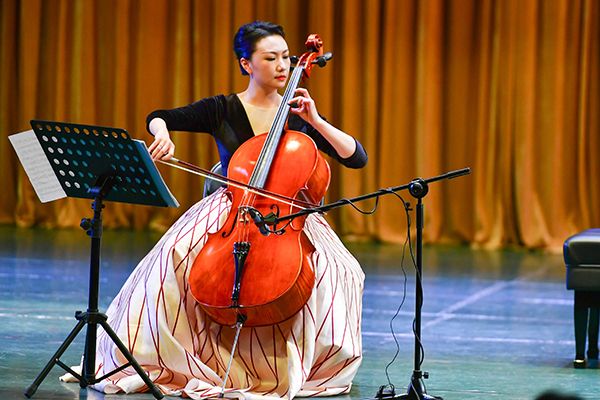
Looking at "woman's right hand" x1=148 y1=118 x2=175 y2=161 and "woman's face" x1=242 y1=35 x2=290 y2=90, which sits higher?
"woman's face" x1=242 y1=35 x2=290 y2=90

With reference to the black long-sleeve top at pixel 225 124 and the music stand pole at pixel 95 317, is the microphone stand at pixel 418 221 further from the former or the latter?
the black long-sleeve top at pixel 225 124

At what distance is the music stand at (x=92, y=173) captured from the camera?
6.13 feet

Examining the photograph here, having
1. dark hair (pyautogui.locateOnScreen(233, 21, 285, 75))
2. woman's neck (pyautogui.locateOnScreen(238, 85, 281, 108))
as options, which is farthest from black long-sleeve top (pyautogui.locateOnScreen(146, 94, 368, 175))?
dark hair (pyautogui.locateOnScreen(233, 21, 285, 75))

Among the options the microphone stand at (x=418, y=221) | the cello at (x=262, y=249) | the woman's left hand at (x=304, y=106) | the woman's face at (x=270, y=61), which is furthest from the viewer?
the woman's face at (x=270, y=61)

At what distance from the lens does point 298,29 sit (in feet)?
19.9

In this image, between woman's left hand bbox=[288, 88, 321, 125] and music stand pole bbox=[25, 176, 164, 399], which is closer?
music stand pole bbox=[25, 176, 164, 399]

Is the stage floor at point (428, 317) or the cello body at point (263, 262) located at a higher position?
the cello body at point (263, 262)

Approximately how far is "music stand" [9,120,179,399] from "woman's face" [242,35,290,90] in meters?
0.66

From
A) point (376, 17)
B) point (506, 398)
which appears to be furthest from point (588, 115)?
point (506, 398)

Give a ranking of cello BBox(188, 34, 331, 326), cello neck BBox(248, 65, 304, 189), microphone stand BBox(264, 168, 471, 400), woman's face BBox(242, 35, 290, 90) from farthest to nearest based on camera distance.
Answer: woman's face BBox(242, 35, 290, 90) < cello neck BBox(248, 65, 304, 189) < cello BBox(188, 34, 331, 326) < microphone stand BBox(264, 168, 471, 400)

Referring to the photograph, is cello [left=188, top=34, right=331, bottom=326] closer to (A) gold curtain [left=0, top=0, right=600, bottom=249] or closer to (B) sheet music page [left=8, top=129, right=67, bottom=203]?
(B) sheet music page [left=8, top=129, right=67, bottom=203]

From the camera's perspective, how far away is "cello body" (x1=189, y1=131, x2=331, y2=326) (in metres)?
1.93

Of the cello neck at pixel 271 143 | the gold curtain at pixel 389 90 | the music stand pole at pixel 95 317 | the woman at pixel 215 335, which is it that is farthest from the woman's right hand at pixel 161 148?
the gold curtain at pixel 389 90

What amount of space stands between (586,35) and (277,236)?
4.29 meters
